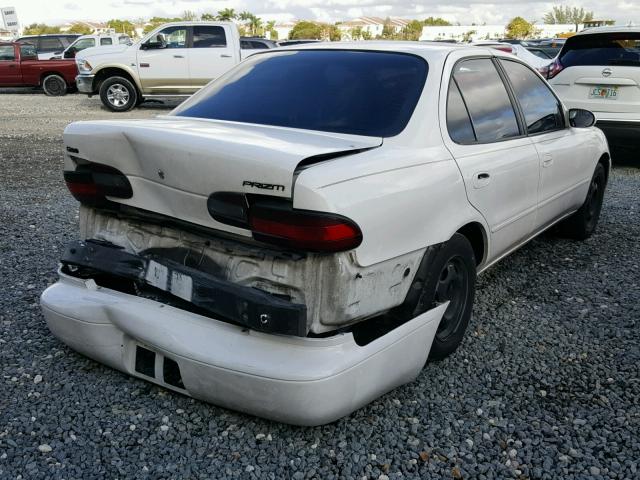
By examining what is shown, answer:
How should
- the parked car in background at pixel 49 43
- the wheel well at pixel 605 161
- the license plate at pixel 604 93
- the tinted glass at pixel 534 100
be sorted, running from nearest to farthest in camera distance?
the tinted glass at pixel 534 100 < the wheel well at pixel 605 161 < the license plate at pixel 604 93 < the parked car in background at pixel 49 43

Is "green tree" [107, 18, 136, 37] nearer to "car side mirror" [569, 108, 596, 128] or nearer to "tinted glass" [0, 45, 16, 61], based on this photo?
"tinted glass" [0, 45, 16, 61]

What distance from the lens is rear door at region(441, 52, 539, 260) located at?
3.13 m

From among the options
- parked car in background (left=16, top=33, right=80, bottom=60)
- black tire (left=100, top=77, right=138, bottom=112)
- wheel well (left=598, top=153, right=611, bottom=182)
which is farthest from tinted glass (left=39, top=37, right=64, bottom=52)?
wheel well (left=598, top=153, right=611, bottom=182)

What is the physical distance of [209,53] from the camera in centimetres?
1398

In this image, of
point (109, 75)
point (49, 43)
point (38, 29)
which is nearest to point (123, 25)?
point (38, 29)

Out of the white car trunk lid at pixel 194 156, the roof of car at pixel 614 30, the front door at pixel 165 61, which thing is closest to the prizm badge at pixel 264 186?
the white car trunk lid at pixel 194 156

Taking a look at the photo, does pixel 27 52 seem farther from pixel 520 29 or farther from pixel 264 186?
pixel 520 29

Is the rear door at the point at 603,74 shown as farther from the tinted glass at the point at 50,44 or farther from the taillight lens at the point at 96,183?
the tinted glass at the point at 50,44

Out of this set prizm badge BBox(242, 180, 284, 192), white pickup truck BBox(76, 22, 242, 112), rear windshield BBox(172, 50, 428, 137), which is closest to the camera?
prizm badge BBox(242, 180, 284, 192)

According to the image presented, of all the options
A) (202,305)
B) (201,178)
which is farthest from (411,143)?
(202,305)

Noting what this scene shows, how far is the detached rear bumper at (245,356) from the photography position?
2348 mm

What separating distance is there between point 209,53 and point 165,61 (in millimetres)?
1003

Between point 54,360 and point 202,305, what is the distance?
1113mm

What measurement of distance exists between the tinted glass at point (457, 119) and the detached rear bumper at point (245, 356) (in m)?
0.91
